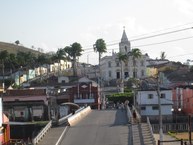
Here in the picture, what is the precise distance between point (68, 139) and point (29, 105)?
36.2 meters

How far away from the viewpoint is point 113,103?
4104 inches

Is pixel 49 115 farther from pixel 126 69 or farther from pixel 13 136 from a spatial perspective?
pixel 126 69

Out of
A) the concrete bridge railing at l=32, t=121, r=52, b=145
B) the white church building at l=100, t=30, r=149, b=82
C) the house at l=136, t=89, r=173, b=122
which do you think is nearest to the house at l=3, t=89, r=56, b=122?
the house at l=136, t=89, r=173, b=122

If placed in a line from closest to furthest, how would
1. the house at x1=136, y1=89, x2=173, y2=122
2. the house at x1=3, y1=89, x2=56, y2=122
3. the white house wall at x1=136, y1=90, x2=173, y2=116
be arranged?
the house at x1=3, y1=89, x2=56, y2=122, the house at x1=136, y1=89, x2=173, y2=122, the white house wall at x1=136, y1=90, x2=173, y2=116

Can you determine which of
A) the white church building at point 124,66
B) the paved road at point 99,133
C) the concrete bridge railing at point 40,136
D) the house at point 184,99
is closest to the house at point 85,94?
the house at point 184,99

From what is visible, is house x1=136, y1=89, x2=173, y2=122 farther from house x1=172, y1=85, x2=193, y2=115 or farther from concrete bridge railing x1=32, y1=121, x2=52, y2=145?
concrete bridge railing x1=32, y1=121, x2=52, y2=145

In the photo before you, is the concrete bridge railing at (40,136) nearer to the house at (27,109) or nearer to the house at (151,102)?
the house at (27,109)

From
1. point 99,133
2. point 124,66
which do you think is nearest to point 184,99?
point 99,133

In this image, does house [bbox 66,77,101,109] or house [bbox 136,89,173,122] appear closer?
house [bbox 136,89,173,122]

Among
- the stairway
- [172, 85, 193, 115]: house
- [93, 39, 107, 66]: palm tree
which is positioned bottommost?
the stairway

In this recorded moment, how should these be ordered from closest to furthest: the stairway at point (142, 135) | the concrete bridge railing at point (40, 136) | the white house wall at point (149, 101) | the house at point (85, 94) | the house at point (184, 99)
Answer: the concrete bridge railing at point (40, 136) < the stairway at point (142, 135) < the house at point (184, 99) < the white house wall at point (149, 101) < the house at point (85, 94)

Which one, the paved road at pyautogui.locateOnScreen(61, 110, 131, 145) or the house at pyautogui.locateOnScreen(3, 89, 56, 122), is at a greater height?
the house at pyautogui.locateOnScreen(3, 89, 56, 122)

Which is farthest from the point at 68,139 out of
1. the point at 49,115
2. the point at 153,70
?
the point at 153,70

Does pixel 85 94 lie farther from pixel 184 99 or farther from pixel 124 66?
pixel 124 66
